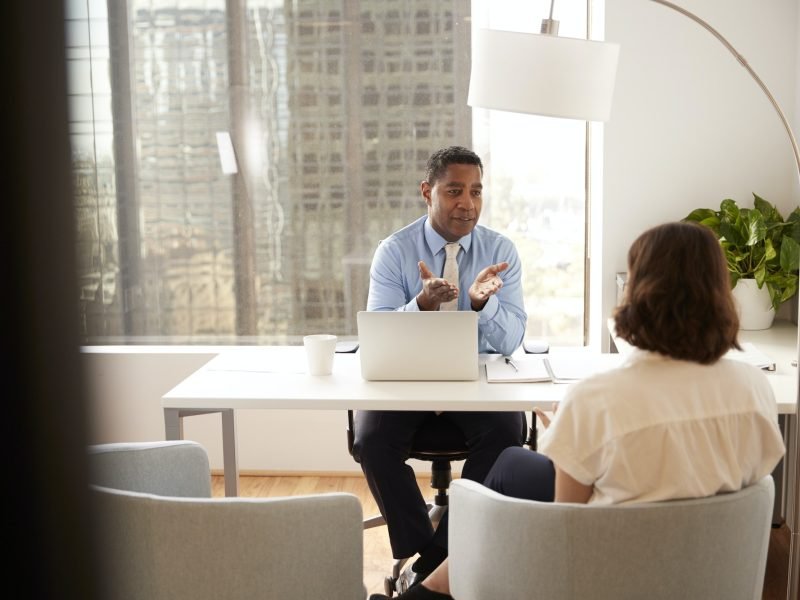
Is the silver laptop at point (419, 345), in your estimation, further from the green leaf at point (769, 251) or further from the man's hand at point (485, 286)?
the green leaf at point (769, 251)

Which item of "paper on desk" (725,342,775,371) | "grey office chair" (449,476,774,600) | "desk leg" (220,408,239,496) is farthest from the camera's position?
"desk leg" (220,408,239,496)

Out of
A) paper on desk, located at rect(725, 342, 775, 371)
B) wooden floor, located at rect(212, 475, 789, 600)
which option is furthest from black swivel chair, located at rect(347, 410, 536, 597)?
paper on desk, located at rect(725, 342, 775, 371)

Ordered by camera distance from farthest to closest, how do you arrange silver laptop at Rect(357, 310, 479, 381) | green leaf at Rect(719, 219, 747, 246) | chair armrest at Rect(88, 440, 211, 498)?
1. green leaf at Rect(719, 219, 747, 246)
2. silver laptop at Rect(357, 310, 479, 381)
3. chair armrest at Rect(88, 440, 211, 498)

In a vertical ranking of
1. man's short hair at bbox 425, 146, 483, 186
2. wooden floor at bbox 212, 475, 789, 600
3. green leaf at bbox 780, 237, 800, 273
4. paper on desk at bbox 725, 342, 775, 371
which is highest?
man's short hair at bbox 425, 146, 483, 186

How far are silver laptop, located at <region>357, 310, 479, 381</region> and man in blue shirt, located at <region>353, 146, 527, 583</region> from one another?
0.23 m

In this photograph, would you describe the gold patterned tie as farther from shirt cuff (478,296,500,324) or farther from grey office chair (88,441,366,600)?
grey office chair (88,441,366,600)

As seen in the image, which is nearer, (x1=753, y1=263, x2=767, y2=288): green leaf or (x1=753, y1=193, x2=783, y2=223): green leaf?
(x1=753, y1=263, x2=767, y2=288): green leaf

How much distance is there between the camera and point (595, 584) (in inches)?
56.0

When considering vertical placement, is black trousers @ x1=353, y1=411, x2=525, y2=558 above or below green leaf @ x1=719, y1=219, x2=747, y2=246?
below

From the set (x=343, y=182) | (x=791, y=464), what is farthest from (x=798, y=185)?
(x=343, y=182)

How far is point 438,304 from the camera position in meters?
2.54

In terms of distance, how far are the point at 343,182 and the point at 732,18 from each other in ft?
A: 5.48

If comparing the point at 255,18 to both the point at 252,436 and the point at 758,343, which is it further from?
the point at 758,343

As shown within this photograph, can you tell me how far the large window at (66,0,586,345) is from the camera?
12.3 feet
